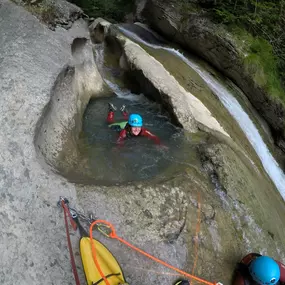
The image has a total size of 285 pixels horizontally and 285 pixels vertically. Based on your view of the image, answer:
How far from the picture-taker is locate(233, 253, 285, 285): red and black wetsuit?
176 inches

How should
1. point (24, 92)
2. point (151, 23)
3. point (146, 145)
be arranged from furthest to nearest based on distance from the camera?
1. point (151, 23)
2. point (146, 145)
3. point (24, 92)

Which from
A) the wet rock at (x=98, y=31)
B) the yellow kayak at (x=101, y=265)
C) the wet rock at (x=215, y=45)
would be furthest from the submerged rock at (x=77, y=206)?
the wet rock at (x=215, y=45)

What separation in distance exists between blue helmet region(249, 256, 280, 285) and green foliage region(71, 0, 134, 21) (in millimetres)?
11935

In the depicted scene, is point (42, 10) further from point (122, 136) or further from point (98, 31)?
point (122, 136)

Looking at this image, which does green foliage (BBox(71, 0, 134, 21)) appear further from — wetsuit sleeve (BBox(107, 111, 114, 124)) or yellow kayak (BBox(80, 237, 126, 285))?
yellow kayak (BBox(80, 237, 126, 285))

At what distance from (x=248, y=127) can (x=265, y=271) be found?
18.3 ft

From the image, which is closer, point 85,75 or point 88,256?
point 88,256

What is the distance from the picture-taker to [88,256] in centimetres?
380

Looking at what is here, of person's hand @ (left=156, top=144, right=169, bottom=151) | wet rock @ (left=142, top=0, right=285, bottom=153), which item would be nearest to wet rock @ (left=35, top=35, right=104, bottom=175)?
person's hand @ (left=156, top=144, right=169, bottom=151)

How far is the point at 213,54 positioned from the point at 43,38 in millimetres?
5649

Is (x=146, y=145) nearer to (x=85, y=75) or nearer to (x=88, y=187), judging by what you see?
(x=88, y=187)

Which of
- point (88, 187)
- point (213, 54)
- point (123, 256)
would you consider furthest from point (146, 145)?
point (213, 54)

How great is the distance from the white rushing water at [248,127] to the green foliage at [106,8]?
5.26 m

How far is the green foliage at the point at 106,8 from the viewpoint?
13930mm
